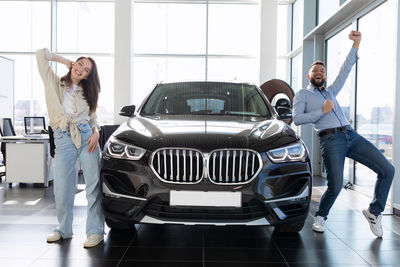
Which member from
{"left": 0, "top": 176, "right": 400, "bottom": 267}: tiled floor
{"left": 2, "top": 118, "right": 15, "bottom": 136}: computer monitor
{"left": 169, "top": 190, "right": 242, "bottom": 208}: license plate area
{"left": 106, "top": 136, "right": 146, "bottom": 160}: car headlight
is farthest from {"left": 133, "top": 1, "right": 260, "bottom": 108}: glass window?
{"left": 169, "top": 190, "right": 242, "bottom": 208}: license plate area

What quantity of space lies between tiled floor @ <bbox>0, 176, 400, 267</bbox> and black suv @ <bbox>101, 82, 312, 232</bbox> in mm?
292

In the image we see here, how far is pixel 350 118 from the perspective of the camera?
5871mm

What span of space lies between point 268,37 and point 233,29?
3.74ft

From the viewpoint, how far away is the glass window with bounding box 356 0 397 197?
4621 mm

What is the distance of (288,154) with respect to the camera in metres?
2.47

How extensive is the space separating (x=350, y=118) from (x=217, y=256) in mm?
4053

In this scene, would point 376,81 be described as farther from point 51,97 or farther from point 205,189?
point 51,97

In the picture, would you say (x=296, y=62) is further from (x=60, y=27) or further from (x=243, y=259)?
(x=243, y=259)

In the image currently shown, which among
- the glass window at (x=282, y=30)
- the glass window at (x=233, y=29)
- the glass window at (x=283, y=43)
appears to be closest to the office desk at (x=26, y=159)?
the glass window at (x=233, y=29)

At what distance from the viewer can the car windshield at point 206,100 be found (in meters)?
3.28

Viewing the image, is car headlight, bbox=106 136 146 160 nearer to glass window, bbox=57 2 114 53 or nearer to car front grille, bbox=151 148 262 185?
car front grille, bbox=151 148 262 185

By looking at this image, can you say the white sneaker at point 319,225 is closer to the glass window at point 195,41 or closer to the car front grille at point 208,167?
the car front grille at point 208,167

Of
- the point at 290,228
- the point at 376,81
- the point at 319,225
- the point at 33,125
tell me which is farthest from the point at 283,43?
the point at 290,228

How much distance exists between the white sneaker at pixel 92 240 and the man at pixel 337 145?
1723 millimetres
